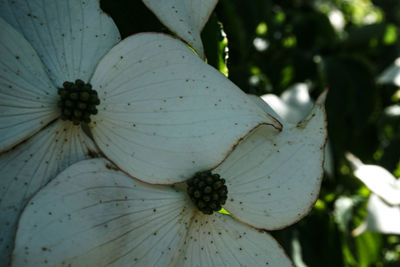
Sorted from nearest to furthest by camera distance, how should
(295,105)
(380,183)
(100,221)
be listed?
(100,221) < (380,183) < (295,105)

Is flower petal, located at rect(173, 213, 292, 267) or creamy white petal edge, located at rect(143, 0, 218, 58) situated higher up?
creamy white petal edge, located at rect(143, 0, 218, 58)

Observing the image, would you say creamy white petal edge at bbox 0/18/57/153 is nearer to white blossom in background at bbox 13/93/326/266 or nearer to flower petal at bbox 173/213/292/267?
white blossom in background at bbox 13/93/326/266

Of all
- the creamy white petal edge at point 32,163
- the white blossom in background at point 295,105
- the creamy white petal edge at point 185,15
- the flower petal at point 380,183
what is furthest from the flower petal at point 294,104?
the creamy white petal edge at point 32,163

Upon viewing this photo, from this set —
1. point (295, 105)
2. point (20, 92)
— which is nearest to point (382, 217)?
point (295, 105)

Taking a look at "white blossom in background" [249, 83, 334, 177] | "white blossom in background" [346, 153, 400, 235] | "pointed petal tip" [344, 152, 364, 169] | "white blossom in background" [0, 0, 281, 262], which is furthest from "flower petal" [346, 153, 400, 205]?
"white blossom in background" [0, 0, 281, 262]

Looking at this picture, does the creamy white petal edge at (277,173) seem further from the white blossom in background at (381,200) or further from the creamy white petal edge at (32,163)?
the white blossom in background at (381,200)

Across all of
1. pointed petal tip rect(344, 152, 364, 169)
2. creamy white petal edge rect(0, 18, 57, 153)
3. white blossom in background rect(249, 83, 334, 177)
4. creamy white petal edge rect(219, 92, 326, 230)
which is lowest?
pointed petal tip rect(344, 152, 364, 169)

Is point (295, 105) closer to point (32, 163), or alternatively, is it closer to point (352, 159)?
point (352, 159)
